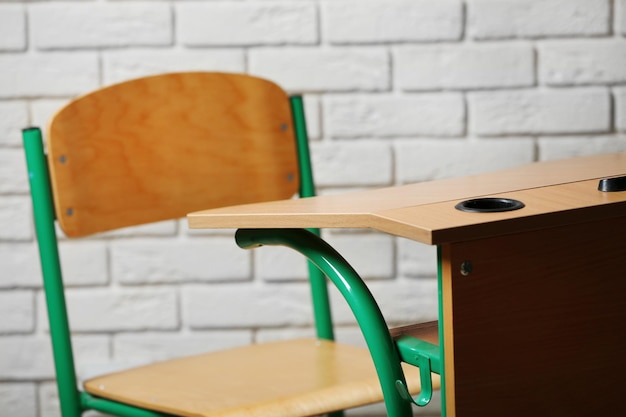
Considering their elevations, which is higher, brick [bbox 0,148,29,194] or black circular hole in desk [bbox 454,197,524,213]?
black circular hole in desk [bbox 454,197,524,213]

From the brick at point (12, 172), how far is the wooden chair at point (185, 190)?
0.47 meters

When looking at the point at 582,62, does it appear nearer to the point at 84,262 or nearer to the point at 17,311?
the point at 84,262

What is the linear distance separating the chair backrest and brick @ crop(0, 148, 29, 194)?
0.47 meters

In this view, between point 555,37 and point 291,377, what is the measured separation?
832mm

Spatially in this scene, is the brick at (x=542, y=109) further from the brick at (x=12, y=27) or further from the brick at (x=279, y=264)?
the brick at (x=12, y=27)

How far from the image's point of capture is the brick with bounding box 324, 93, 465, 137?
1.70 meters

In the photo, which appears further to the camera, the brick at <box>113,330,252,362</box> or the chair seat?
the brick at <box>113,330,252,362</box>

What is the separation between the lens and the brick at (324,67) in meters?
1.69

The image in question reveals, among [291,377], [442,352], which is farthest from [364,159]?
Result: [442,352]

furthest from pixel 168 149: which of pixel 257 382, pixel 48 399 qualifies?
pixel 48 399

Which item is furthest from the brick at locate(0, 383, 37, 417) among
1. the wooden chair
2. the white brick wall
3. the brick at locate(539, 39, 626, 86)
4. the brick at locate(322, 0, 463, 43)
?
the brick at locate(539, 39, 626, 86)

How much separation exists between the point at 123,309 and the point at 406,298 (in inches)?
20.4

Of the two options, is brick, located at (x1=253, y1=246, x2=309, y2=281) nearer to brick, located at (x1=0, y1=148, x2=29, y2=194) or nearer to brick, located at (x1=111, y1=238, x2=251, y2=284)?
brick, located at (x1=111, y1=238, x2=251, y2=284)

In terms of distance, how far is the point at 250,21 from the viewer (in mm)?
1688
